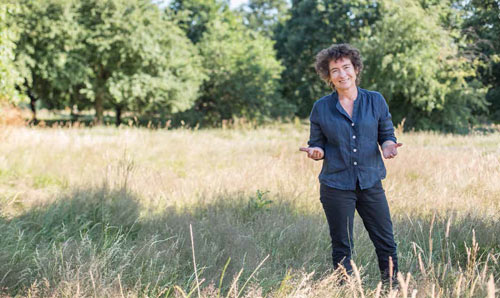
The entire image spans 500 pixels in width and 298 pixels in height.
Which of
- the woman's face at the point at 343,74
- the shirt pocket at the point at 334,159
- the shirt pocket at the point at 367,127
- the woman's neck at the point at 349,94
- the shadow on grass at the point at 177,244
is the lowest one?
the shadow on grass at the point at 177,244

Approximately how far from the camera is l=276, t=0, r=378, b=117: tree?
24094 millimetres

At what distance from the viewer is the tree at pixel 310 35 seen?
24.1 m

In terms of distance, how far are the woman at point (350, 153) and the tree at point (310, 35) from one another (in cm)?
2104

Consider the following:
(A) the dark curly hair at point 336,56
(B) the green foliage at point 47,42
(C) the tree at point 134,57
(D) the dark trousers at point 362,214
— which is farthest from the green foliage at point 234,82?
(D) the dark trousers at point 362,214

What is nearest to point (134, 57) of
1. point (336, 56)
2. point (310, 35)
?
point (310, 35)

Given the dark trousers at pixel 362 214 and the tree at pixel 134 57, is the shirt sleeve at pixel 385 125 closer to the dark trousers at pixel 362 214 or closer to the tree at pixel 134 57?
the dark trousers at pixel 362 214

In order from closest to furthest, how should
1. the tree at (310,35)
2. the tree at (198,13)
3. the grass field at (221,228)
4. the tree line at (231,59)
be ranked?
1. the grass field at (221,228)
2. the tree line at (231,59)
3. the tree at (310,35)
4. the tree at (198,13)

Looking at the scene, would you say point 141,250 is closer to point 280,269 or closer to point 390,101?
point 280,269

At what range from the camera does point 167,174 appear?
6.88 metres

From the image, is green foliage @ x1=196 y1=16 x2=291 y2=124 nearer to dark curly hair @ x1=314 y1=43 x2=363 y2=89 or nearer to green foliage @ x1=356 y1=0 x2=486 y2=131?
green foliage @ x1=356 y1=0 x2=486 y2=131

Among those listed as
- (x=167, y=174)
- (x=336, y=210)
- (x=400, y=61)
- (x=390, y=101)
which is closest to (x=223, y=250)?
(x=336, y=210)

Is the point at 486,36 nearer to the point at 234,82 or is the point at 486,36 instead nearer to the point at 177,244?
the point at 234,82

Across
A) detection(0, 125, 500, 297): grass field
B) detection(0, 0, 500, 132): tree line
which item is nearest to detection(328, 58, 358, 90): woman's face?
detection(0, 125, 500, 297): grass field

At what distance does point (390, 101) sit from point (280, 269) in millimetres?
19590
